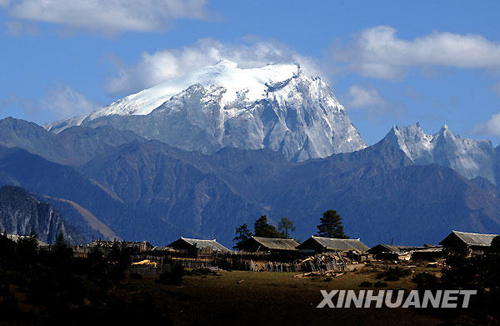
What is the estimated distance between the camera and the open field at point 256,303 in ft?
235

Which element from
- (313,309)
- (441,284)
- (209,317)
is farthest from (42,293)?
(441,284)

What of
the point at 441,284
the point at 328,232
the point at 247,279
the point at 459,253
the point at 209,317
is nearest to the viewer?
the point at 209,317

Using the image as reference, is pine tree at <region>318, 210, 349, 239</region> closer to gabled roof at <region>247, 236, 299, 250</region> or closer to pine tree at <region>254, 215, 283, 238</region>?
pine tree at <region>254, 215, 283, 238</region>

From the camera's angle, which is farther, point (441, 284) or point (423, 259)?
point (423, 259)

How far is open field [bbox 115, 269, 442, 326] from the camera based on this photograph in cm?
7162

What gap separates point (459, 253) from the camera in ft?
348

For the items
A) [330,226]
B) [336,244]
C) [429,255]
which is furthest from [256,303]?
[330,226]

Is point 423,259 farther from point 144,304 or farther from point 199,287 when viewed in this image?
point 144,304

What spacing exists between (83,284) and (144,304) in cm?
1065

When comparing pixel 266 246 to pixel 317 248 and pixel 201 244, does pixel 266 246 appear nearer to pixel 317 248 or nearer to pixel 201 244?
pixel 317 248

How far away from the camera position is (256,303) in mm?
76188

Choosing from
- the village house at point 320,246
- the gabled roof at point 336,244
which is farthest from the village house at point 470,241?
the gabled roof at point 336,244

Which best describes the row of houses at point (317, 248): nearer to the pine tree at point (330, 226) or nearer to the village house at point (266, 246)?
the village house at point (266, 246)

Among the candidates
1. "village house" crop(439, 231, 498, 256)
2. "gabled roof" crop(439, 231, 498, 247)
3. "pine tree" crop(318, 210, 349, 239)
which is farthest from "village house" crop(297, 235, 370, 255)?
"pine tree" crop(318, 210, 349, 239)
